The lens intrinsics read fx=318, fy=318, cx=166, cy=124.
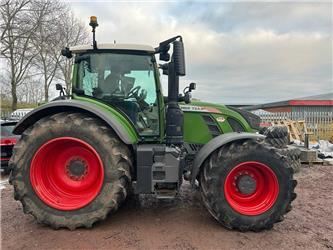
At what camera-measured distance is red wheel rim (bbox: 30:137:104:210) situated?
4129 mm

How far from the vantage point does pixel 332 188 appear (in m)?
6.55

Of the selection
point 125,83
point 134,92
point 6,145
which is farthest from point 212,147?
point 6,145

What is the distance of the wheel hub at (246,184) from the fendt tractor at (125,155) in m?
0.01

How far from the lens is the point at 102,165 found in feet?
13.2

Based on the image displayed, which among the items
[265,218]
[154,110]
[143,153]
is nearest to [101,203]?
[143,153]

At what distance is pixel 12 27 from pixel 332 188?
25.4 m

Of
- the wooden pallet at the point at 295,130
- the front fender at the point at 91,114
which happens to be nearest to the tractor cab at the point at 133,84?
the front fender at the point at 91,114

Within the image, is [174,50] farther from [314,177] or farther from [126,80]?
[314,177]

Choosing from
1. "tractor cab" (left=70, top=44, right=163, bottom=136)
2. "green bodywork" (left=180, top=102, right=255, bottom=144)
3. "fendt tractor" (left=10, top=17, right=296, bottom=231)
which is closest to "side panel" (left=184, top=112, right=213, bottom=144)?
"green bodywork" (left=180, top=102, right=255, bottom=144)

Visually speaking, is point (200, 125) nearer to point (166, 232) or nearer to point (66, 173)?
point (166, 232)

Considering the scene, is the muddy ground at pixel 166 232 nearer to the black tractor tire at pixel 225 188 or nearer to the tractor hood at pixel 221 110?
the black tractor tire at pixel 225 188

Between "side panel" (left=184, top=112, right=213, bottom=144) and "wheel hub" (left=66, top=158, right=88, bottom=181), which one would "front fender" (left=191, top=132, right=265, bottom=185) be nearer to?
"side panel" (left=184, top=112, right=213, bottom=144)

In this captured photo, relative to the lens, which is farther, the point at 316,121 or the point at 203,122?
the point at 316,121

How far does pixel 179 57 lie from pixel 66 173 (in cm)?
219
